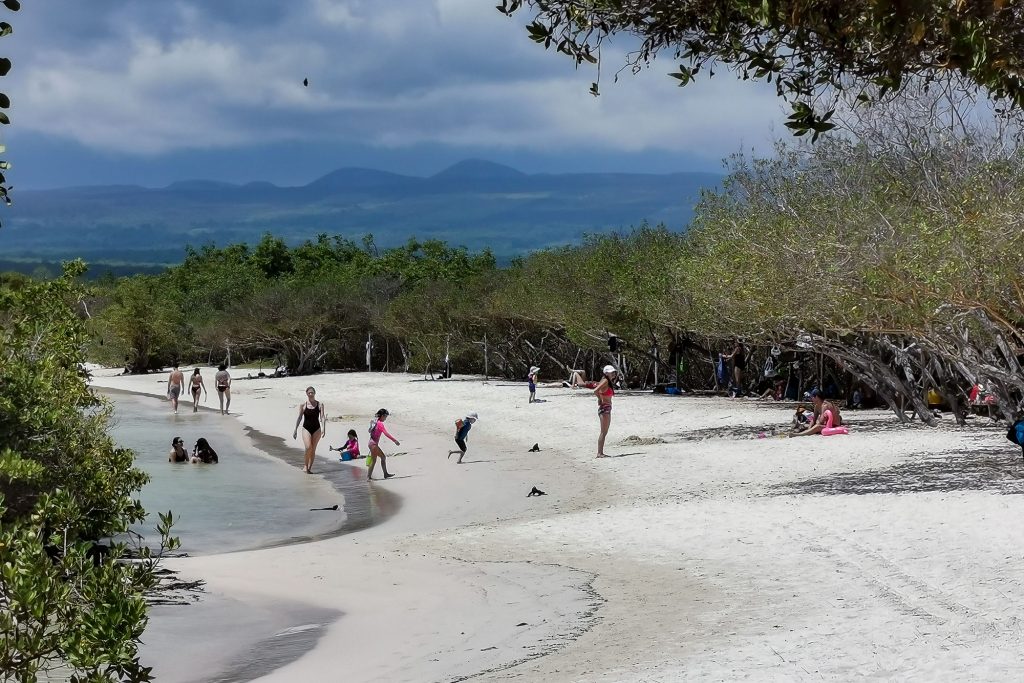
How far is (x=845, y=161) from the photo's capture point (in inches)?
793

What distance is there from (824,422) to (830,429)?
0.94 ft

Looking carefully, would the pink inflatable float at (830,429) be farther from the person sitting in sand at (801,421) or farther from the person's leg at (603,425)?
the person's leg at (603,425)

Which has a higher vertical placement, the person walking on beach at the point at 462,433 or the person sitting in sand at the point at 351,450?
the person walking on beach at the point at 462,433

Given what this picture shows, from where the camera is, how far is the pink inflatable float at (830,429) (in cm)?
1978

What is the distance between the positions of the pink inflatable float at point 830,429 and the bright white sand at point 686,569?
0.61 m

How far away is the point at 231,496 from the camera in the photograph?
1862 centimetres

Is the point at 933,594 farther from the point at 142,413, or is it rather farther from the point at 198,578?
the point at 142,413

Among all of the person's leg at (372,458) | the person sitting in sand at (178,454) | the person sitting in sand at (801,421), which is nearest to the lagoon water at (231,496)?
the person sitting in sand at (178,454)

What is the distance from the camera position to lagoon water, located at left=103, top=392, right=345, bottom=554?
48.7 ft

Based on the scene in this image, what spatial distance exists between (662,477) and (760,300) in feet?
10.3

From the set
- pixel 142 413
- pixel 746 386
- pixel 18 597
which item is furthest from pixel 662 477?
pixel 142 413

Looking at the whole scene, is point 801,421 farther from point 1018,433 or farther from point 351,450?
point 351,450

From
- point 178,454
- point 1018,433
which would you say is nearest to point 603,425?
point 1018,433

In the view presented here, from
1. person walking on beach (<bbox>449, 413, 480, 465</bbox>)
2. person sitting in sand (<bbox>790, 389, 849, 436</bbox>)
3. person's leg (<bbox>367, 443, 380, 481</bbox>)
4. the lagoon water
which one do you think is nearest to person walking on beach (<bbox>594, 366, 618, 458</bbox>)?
person walking on beach (<bbox>449, 413, 480, 465</bbox>)
